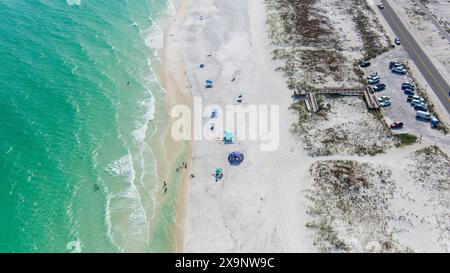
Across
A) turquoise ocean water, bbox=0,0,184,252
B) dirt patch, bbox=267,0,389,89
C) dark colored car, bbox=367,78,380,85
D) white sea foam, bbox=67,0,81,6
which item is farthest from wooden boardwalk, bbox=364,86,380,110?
white sea foam, bbox=67,0,81,6

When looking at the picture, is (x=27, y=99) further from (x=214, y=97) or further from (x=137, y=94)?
(x=214, y=97)

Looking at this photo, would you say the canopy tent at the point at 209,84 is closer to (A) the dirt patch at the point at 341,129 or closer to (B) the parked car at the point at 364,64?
(A) the dirt patch at the point at 341,129

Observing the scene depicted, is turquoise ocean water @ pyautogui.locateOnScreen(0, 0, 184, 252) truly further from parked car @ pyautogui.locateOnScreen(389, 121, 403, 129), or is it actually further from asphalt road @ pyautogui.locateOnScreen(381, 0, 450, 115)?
asphalt road @ pyautogui.locateOnScreen(381, 0, 450, 115)

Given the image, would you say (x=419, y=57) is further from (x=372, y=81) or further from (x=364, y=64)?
(x=372, y=81)

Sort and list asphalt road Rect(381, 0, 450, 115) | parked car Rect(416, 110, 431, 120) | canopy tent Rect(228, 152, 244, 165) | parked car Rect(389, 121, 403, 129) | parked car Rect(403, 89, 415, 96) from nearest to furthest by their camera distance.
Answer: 1. canopy tent Rect(228, 152, 244, 165)
2. parked car Rect(389, 121, 403, 129)
3. parked car Rect(416, 110, 431, 120)
4. parked car Rect(403, 89, 415, 96)
5. asphalt road Rect(381, 0, 450, 115)

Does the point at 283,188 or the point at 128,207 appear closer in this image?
the point at 128,207

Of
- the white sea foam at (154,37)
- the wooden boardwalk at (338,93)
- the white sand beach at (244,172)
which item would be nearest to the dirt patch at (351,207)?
the white sand beach at (244,172)

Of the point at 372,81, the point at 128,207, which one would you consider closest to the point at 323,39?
the point at 372,81
